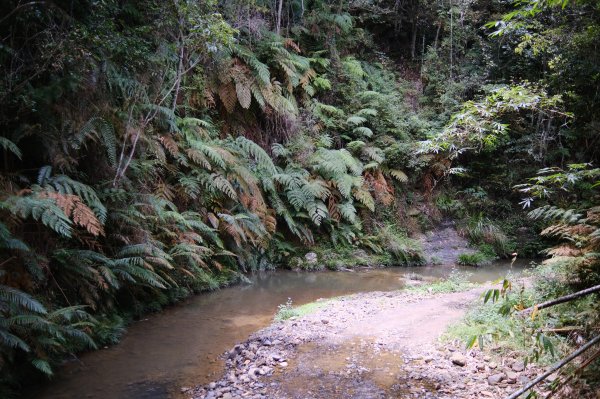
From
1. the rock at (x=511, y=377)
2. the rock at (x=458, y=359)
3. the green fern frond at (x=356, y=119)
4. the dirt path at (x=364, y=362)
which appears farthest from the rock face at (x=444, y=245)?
the rock at (x=511, y=377)

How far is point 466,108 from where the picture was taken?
4.88 metres

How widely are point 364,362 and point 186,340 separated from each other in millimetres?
2408

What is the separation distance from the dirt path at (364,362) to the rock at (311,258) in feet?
14.1

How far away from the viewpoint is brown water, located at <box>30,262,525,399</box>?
13.5 ft

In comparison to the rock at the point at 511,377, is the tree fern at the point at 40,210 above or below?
above

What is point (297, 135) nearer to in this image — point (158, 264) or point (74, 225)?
point (158, 264)

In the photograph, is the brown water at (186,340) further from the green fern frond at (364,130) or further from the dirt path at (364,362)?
the green fern frond at (364,130)

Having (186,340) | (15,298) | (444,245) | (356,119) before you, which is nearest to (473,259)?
(444,245)

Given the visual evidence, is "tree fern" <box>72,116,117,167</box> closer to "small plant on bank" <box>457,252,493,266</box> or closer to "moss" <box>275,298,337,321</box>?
"moss" <box>275,298,337,321</box>

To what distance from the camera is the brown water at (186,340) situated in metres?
4.10

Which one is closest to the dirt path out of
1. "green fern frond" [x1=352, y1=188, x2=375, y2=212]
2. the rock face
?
"green fern frond" [x1=352, y1=188, x2=375, y2=212]

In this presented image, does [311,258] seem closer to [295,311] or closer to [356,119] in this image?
[295,311]

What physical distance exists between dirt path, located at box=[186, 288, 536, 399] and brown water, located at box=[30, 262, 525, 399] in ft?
1.35

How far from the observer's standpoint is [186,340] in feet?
17.7
